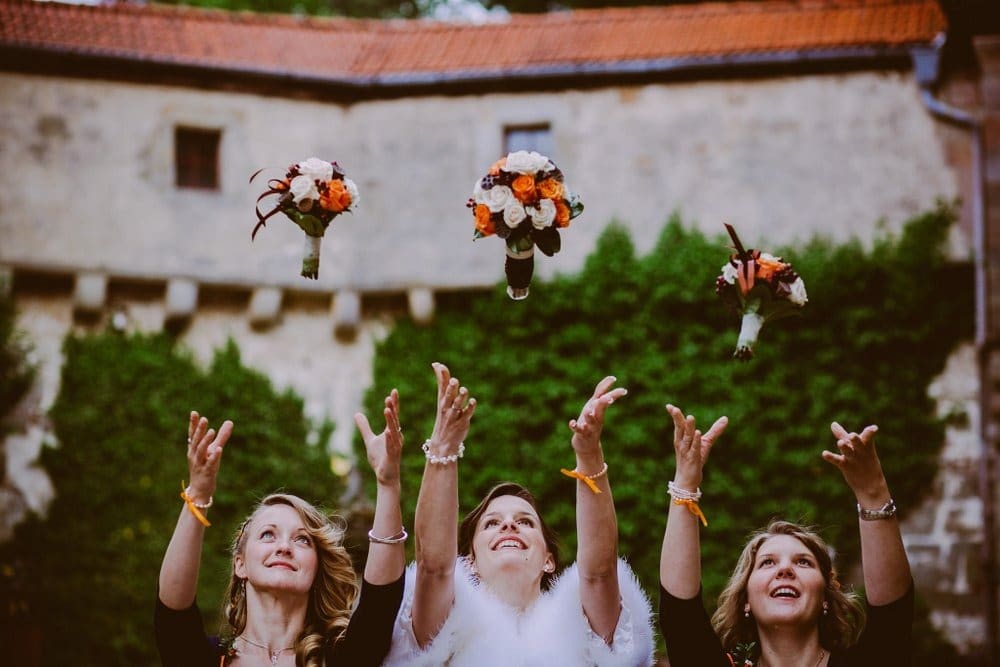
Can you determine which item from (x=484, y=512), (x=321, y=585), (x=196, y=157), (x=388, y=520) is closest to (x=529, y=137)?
(x=196, y=157)

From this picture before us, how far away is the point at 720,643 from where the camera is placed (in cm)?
443

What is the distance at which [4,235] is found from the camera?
1349 centimetres

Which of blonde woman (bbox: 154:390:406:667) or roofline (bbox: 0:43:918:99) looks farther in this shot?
roofline (bbox: 0:43:918:99)

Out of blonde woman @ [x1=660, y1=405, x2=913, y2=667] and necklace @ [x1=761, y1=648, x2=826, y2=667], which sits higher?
blonde woman @ [x1=660, y1=405, x2=913, y2=667]

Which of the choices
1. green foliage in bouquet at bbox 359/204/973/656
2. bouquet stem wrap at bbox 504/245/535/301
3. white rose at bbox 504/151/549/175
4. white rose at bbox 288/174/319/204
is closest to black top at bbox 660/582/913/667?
bouquet stem wrap at bbox 504/245/535/301

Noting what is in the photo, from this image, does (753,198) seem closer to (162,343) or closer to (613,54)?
(613,54)

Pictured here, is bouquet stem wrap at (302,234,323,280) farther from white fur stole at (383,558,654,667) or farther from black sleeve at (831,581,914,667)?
black sleeve at (831,581,914,667)

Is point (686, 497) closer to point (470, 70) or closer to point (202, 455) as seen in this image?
point (202, 455)

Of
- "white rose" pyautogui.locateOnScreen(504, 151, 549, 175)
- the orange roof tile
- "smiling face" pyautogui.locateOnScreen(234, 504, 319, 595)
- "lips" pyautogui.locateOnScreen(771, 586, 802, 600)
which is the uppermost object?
the orange roof tile

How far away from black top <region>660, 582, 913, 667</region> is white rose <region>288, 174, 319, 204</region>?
2271mm

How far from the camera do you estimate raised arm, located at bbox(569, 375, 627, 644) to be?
Answer: 4.36 metres

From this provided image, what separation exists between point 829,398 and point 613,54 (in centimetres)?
438

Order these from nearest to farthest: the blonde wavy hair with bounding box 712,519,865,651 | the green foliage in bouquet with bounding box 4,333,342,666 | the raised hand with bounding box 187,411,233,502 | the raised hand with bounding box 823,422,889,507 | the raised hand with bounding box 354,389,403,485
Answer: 1. the raised hand with bounding box 823,422,889,507
2. the raised hand with bounding box 354,389,403,485
3. the raised hand with bounding box 187,411,233,502
4. the blonde wavy hair with bounding box 712,519,865,651
5. the green foliage in bouquet with bounding box 4,333,342,666

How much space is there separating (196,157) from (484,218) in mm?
9686
